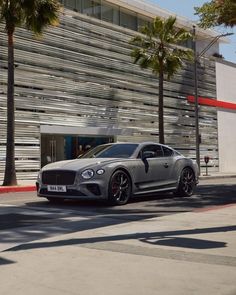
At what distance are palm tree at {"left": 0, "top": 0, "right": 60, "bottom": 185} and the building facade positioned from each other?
141 inches

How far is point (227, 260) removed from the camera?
575 centimetres

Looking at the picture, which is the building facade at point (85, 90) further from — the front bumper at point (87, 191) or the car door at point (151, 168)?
the front bumper at point (87, 191)

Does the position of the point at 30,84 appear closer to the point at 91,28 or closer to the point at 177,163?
the point at 91,28

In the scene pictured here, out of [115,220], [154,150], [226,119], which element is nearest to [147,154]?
[154,150]

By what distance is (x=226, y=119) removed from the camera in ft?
136

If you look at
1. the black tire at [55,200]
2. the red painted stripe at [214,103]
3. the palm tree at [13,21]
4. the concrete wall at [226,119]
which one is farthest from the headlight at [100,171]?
the concrete wall at [226,119]

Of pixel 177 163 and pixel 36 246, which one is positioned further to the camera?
pixel 177 163

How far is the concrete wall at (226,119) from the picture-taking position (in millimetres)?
40781

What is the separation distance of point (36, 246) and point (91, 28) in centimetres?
2418

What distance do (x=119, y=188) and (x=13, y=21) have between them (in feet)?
37.4

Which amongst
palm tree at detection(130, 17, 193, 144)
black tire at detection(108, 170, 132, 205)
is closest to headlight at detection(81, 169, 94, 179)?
black tire at detection(108, 170, 132, 205)

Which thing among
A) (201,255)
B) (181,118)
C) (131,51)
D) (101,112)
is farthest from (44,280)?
(181,118)

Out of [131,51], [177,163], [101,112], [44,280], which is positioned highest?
[131,51]

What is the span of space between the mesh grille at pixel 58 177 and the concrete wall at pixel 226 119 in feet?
99.0
